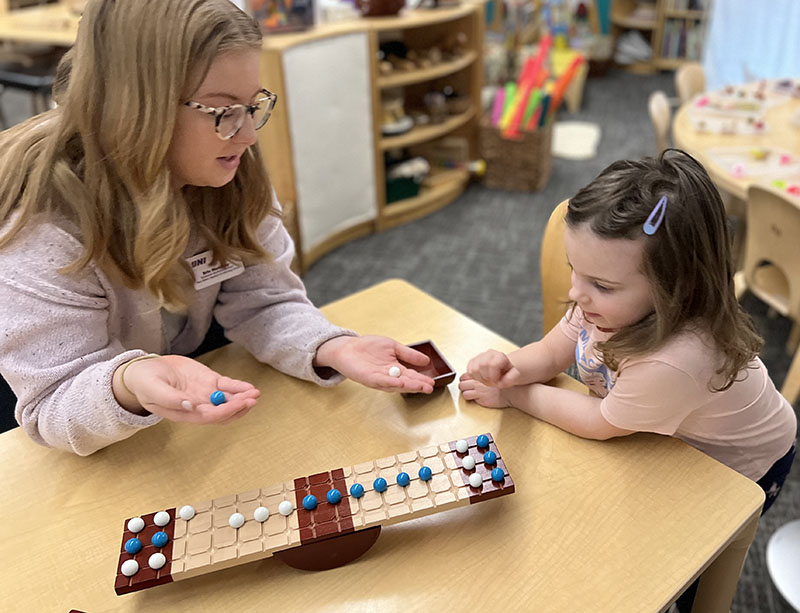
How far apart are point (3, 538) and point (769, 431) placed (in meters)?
1.01

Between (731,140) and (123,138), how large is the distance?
77.3 inches

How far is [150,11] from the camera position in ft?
2.53

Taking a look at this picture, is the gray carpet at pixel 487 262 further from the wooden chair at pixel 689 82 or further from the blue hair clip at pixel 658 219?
the blue hair clip at pixel 658 219

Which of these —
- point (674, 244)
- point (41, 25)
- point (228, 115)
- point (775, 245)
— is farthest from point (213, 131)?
point (41, 25)

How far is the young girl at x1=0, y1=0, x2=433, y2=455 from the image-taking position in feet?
2.56

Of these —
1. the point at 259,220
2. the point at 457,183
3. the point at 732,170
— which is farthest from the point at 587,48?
the point at 259,220

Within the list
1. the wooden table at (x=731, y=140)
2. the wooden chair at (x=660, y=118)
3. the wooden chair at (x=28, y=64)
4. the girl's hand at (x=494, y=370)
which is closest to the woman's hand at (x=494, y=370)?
the girl's hand at (x=494, y=370)

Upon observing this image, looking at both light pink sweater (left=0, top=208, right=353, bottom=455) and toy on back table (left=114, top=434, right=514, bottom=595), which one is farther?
light pink sweater (left=0, top=208, right=353, bottom=455)

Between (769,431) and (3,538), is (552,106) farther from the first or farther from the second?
(3,538)

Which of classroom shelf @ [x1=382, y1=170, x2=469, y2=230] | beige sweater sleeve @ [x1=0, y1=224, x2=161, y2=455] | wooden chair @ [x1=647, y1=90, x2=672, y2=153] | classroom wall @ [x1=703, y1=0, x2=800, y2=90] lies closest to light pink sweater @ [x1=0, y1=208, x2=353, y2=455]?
beige sweater sleeve @ [x1=0, y1=224, x2=161, y2=455]

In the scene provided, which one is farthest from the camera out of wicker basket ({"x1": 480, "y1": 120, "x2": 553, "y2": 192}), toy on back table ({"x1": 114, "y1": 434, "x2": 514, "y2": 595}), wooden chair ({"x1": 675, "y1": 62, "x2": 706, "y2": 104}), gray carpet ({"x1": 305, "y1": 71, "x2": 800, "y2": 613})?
wicker basket ({"x1": 480, "y1": 120, "x2": 553, "y2": 192})

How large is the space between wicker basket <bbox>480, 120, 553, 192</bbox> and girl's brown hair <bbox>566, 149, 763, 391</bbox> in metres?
2.51

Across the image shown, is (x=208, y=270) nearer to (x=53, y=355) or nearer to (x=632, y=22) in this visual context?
(x=53, y=355)

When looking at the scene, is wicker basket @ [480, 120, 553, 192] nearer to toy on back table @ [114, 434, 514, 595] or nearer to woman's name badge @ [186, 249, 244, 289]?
woman's name badge @ [186, 249, 244, 289]
